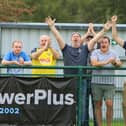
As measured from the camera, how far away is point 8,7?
3080cm

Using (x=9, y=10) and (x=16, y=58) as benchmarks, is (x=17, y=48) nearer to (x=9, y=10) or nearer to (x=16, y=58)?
(x=16, y=58)

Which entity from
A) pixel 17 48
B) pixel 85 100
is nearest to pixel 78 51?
pixel 85 100

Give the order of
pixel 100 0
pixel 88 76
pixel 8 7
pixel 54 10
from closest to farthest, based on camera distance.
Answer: pixel 88 76 < pixel 8 7 < pixel 100 0 < pixel 54 10

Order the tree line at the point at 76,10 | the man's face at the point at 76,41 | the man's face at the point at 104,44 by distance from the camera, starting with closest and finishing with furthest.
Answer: the man's face at the point at 104,44 → the man's face at the point at 76,41 → the tree line at the point at 76,10

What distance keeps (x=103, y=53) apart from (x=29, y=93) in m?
1.67

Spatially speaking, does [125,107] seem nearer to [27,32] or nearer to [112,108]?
[112,108]

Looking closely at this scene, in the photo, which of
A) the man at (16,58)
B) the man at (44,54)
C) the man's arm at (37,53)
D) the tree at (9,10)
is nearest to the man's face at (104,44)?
the man at (44,54)

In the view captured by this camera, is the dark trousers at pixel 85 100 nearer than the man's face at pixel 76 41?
Yes

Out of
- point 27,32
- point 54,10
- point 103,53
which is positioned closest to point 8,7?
point 27,32

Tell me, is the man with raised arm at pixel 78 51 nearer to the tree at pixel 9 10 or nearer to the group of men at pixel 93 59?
the group of men at pixel 93 59

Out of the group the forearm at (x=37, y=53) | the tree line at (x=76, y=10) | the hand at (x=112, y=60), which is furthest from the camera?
the tree line at (x=76, y=10)

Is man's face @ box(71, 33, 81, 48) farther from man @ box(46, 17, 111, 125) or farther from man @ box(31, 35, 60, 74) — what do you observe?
man @ box(31, 35, 60, 74)

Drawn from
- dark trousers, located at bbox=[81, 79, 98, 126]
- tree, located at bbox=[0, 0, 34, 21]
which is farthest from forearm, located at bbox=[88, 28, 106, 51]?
tree, located at bbox=[0, 0, 34, 21]

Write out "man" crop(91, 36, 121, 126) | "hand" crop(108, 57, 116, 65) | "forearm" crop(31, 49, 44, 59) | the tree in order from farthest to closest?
the tree, "forearm" crop(31, 49, 44, 59), "man" crop(91, 36, 121, 126), "hand" crop(108, 57, 116, 65)
